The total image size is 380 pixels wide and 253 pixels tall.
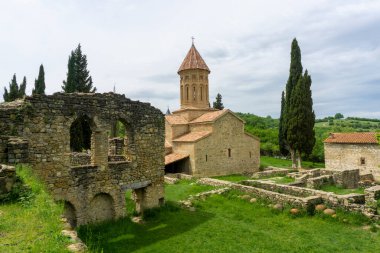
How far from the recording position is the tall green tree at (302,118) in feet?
95.2

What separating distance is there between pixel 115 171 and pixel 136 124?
6.98 ft

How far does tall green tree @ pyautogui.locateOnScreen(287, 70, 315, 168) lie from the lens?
29.0 meters

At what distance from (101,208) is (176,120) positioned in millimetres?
17065

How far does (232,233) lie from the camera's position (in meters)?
10.6

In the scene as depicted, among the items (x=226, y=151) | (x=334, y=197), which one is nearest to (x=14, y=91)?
(x=226, y=151)

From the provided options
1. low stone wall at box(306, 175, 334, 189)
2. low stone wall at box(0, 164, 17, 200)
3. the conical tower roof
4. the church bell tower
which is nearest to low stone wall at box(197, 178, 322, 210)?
low stone wall at box(306, 175, 334, 189)

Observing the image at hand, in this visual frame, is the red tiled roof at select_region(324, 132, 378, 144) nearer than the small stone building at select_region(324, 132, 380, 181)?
No

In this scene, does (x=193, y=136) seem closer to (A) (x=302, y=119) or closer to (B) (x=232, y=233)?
(A) (x=302, y=119)

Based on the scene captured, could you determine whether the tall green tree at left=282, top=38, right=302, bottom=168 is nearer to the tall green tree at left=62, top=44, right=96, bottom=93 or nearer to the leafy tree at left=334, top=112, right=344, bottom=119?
the tall green tree at left=62, top=44, right=96, bottom=93

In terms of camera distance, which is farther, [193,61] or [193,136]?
[193,61]

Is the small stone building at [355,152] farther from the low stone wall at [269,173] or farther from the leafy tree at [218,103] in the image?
the leafy tree at [218,103]

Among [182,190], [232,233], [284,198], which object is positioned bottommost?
[232,233]

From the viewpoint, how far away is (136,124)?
12461mm

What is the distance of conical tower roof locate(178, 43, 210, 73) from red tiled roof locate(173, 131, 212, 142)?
7089mm
